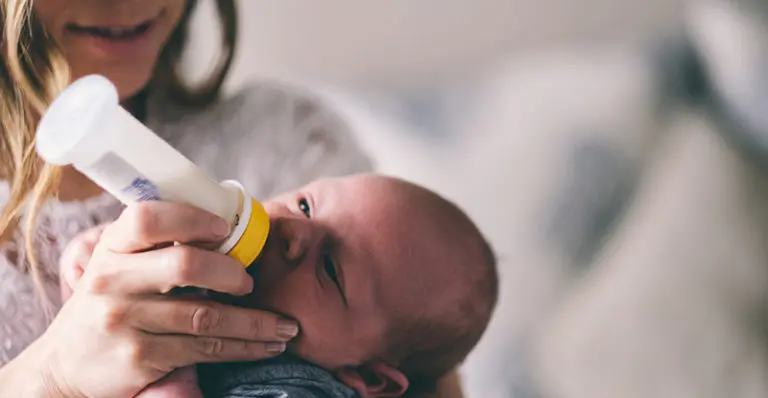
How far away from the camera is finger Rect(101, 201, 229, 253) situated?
1.68ft

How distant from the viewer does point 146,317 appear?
0.55 meters

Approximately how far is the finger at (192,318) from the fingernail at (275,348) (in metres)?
0.02

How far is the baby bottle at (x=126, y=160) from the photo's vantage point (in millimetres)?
455

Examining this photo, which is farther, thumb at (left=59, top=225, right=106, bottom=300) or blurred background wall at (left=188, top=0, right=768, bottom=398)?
blurred background wall at (left=188, top=0, right=768, bottom=398)

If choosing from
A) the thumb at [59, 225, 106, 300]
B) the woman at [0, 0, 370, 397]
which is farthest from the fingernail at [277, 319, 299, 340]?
the thumb at [59, 225, 106, 300]

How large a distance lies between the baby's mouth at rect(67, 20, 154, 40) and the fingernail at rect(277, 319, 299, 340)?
0.31 metres

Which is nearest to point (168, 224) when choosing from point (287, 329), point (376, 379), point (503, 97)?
point (287, 329)

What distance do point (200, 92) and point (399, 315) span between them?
428mm

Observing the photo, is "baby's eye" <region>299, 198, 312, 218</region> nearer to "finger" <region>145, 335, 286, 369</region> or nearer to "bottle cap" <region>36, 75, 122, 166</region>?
"finger" <region>145, 335, 286, 369</region>

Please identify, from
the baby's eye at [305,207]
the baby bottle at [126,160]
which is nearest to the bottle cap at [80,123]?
the baby bottle at [126,160]

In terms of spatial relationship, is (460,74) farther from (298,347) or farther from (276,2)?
(298,347)

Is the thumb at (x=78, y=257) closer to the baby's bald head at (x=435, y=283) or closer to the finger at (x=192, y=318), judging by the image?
the finger at (x=192, y=318)

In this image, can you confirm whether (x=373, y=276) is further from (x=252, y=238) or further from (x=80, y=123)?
(x=80, y=123)

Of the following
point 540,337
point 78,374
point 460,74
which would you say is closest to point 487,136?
point 460,74
